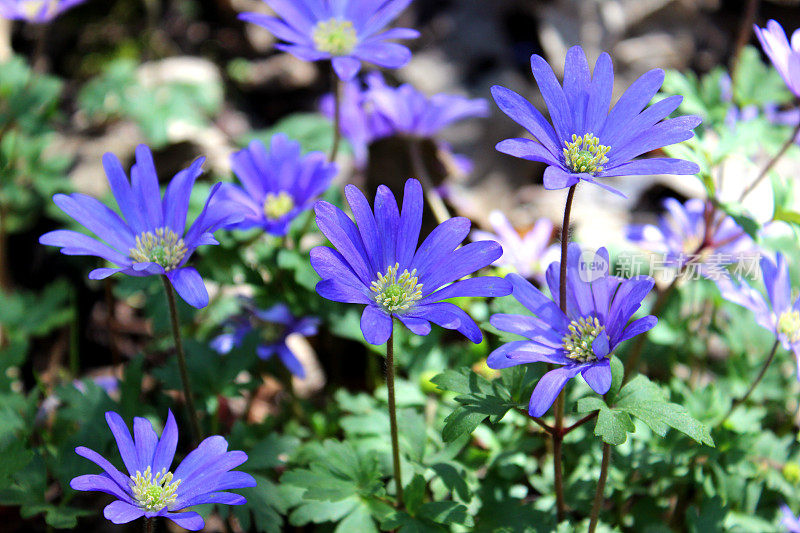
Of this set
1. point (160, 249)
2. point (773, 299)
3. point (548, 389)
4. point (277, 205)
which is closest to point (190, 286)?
point (160, 249)

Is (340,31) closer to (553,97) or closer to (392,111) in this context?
(392,111)

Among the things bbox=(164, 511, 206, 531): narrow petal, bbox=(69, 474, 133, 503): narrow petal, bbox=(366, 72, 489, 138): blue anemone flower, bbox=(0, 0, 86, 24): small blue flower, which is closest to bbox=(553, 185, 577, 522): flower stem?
bbox=(164, 511, 206, 531): narrow petal

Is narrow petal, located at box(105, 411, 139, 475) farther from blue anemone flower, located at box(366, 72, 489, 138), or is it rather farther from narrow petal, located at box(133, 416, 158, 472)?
blue anemone flower, located at box(366, 72, 489, 138)

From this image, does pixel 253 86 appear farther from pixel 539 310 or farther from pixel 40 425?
pixel 539 310

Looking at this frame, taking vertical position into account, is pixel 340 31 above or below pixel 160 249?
above

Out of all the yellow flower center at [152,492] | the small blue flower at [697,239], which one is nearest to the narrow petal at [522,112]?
the small blue flower at [697,239]

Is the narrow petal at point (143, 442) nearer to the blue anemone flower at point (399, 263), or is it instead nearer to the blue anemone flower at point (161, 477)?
the blue anemone flower at point (161, 477)

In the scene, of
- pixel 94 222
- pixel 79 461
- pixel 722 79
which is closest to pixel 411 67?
pixel 722 79
